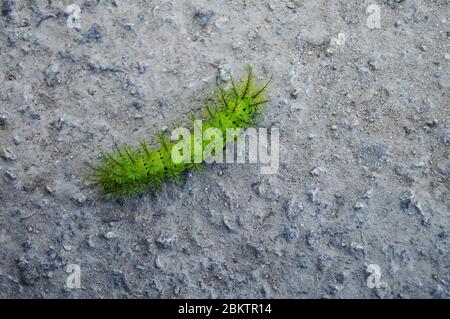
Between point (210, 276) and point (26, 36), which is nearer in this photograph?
point (210, 276)

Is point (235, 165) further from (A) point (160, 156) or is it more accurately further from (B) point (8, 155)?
(B) point (8, 155)

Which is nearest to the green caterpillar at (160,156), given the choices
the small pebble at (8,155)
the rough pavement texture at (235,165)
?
the rough pavement texture at (235,165)

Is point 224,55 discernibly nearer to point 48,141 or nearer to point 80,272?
point 48,141

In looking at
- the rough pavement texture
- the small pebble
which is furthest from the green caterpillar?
the small pebble

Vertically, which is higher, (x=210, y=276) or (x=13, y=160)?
(x=13, y=160)

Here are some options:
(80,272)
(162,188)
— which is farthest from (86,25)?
(80,272)

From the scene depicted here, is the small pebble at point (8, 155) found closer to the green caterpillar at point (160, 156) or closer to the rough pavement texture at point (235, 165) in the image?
the rough pavement texture at point (235, 165)
